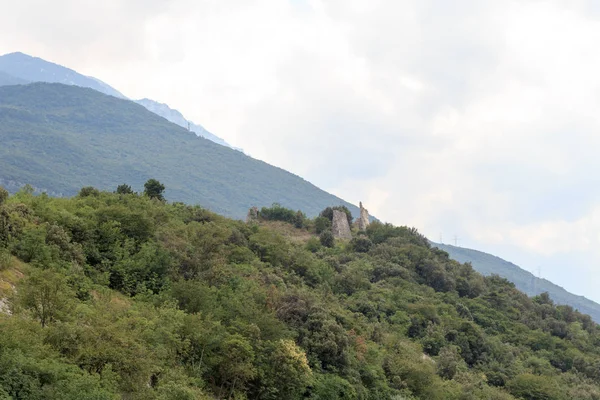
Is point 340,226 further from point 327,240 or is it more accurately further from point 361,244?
point 361,244

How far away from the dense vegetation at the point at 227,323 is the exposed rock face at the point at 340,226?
1531 cm

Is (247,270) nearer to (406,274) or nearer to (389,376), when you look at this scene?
(389,376)

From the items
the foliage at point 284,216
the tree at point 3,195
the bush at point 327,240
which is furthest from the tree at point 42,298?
the foliage at point 284,216

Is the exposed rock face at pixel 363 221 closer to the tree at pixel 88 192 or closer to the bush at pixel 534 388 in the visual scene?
the bush at pixel 534 388

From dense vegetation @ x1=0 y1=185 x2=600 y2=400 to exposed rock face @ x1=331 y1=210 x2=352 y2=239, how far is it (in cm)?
1531

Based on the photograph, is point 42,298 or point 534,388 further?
point 534,388

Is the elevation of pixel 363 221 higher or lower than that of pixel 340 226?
higher

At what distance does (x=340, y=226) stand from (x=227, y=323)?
53.8 metres

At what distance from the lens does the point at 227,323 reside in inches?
950

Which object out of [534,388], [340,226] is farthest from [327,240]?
[534,388]

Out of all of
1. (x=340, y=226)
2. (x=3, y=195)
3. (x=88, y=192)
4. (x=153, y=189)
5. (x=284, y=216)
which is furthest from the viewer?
(x=284, y=216)

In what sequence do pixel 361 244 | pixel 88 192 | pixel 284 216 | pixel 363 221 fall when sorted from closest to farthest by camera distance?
pixel 88 192 < pixel 361 244 < pixel 284 216 < pixel 363 221

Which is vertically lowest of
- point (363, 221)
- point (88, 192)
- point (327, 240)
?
point (88, 192)

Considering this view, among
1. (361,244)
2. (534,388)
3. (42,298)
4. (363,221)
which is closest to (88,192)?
(42,298)
